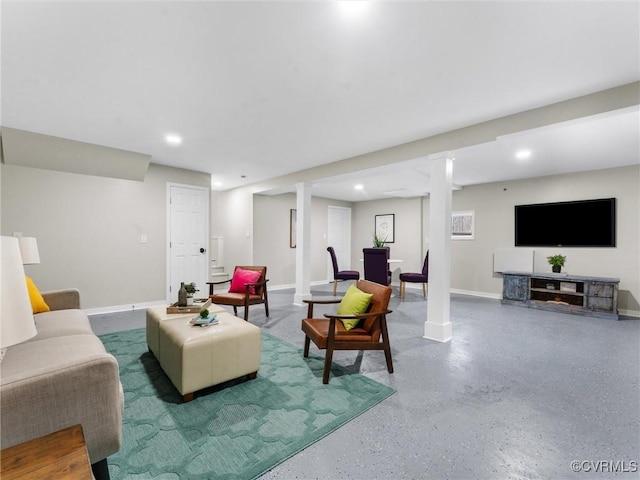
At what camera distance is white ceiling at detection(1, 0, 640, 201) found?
1.62 m

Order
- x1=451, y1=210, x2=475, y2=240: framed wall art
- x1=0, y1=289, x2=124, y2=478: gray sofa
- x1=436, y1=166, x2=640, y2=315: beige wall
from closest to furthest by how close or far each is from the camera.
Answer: x1=0, y1=289, x2=124, y2=478: gray sofa, x1=436, y1=166, x2=640, y2=315: beige wall, x1=451, y1=210, x2=475, y2=240: framed wall art

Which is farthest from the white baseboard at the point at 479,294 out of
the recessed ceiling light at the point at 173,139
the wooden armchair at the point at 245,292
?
the recessed ceiling light at the point at 173,139

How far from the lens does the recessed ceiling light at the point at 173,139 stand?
11.5ft

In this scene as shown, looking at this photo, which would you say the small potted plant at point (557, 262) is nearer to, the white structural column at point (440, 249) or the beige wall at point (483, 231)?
the beige wall at point (483, 231)

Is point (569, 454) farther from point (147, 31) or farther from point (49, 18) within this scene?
point (49, 18)

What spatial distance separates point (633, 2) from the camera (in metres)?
1.49

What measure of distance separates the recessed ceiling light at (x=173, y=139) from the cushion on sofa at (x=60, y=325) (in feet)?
6.92

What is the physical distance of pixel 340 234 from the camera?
841 centimetres

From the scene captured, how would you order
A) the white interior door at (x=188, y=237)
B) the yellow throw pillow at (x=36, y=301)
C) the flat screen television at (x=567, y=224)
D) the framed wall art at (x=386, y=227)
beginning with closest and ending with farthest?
the yellow throw pillow at (x=36, y=301) < the flat screen television at (x=567, y=224) < the white interior door at (x=188, y=237) < the framed wall art at (x=386, y=227)

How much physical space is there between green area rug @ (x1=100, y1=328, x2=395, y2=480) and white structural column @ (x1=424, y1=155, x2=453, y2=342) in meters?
1.39

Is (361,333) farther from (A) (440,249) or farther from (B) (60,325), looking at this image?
(B) (60,325)

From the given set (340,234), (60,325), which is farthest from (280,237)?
(60,325)

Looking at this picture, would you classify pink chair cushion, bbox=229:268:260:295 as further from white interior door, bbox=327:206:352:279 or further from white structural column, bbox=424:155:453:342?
white interior door, bbox=327:206:352:279

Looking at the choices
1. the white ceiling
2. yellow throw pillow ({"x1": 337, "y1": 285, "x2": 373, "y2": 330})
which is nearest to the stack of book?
yellow throw pillow ({"x1": 337, "y1": 285, "x2": 373, "y2": 330})
